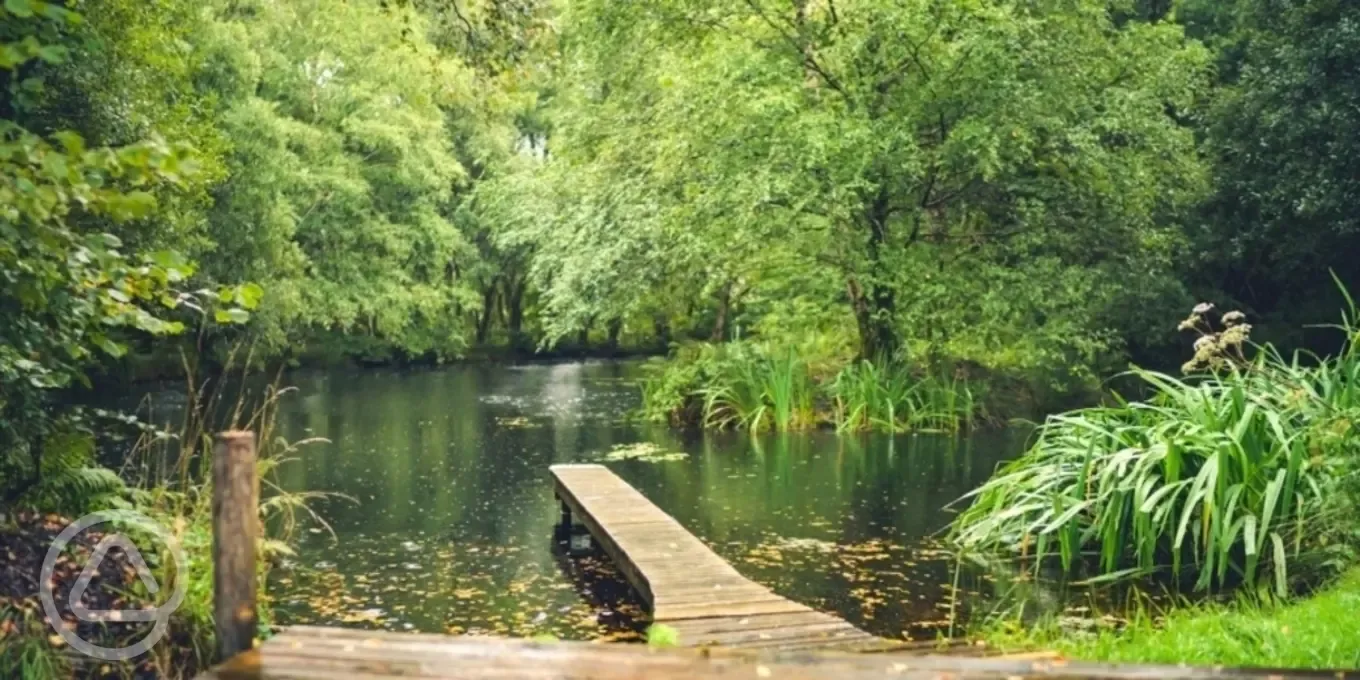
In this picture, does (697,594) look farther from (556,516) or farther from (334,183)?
(334,183)

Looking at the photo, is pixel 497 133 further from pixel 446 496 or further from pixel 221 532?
pixel 221 532

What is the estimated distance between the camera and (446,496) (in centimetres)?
1216

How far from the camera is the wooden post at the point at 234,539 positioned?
4070 mm

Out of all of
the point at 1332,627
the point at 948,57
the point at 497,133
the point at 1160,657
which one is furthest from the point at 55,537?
the point at 497,133

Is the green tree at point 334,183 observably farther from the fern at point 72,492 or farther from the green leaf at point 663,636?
the green leaf at point 663,636

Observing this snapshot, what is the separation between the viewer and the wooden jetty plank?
3.89 m

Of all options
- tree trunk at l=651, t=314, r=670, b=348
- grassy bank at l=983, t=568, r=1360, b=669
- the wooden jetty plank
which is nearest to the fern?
the wooden jetty plank

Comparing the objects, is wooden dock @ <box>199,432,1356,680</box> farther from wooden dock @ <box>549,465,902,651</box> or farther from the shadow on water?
the shadow on water

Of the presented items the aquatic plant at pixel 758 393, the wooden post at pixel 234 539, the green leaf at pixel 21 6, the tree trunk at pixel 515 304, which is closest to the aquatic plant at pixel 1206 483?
the wooden post at pixel 234 539

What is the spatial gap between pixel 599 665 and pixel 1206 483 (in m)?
4.83

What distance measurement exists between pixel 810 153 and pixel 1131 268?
5.31 m

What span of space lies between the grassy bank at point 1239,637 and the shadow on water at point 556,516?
4.14ft

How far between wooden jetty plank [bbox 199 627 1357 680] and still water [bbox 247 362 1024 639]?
2933 mm

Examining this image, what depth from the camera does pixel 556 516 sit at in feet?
36.2
